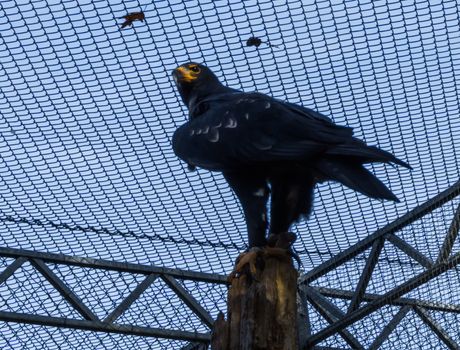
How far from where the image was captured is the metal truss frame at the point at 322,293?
5.92 m

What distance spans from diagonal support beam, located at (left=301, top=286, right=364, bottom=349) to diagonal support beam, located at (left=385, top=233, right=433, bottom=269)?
1.71 feet

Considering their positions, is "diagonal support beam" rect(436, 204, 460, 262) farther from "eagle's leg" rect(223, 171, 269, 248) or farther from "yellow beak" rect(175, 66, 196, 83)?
"yellow beak" rect(175, 66, 196, 83)

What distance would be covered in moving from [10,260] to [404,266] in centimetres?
223

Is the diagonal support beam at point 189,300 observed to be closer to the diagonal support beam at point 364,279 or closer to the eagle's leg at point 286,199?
the diagonal support beam at point 364,279

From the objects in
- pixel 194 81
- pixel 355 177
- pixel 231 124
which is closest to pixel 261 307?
pixel 355 177

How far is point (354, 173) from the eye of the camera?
457cm

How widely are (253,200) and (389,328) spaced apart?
164 cm

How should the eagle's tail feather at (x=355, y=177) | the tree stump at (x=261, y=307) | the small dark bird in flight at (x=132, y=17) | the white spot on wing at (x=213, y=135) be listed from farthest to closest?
the small dark bird in flight at (x=132, y=17) → the white spot on wing at (x=213, y=135) → the eagle's tail feather at (x=355, y=177) → the tree stump at (x=261, y=307)

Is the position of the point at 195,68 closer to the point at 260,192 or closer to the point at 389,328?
the point at 260,192

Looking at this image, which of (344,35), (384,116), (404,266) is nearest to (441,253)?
(404,266)

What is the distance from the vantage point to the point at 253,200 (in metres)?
4.93

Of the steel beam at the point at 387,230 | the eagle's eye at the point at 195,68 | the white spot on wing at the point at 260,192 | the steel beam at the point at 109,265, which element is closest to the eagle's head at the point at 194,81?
the eagle's eye at the point at 195,68

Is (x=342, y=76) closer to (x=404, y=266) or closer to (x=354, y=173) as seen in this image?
(x=404, y=266)

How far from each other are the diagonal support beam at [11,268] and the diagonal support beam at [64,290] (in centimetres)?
6
